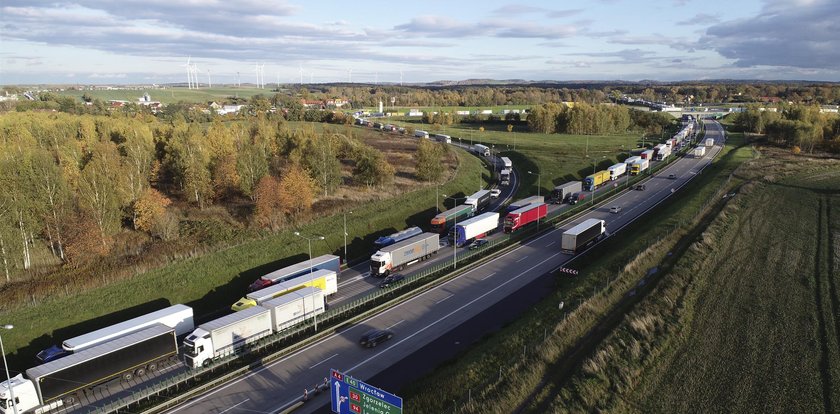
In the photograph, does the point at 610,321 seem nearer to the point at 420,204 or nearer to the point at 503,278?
the point at 503,278

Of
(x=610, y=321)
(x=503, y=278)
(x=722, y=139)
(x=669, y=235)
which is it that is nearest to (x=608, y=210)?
(x=669, y=235)

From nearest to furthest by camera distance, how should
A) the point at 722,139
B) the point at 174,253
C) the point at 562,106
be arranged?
the point at 174,253
the point at 722,139
the point at 562,106

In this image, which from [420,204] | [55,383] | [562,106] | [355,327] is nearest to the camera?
[55,383]

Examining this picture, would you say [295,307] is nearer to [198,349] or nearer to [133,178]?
[198,349]

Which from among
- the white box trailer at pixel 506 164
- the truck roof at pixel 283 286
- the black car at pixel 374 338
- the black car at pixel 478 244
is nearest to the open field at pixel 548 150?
the white box trailer at pixel 506 164

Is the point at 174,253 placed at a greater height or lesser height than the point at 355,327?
greater

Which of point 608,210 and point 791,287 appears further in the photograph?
point 608,210

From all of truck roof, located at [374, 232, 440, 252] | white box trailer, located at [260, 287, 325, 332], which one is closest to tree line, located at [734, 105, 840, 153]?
truck roof, located at [374, 232, 440, 252]

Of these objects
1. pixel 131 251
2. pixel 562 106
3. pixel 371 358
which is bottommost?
pixel 371 358
